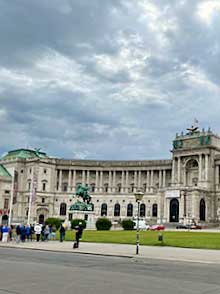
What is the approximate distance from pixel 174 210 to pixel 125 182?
3306 cm

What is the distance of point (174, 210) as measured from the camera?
122938 millimetres

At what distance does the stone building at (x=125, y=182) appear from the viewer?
127m

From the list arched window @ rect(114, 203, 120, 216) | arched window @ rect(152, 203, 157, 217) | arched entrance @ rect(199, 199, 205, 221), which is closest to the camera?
arched entrance @ rect(199, 199, 205, 221)

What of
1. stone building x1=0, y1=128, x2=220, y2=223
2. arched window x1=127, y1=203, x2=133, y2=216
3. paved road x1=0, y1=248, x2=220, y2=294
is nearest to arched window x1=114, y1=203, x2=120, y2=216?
stone building x1=0, y1=128, x2=220, y2=223

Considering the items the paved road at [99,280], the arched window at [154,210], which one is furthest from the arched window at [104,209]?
the paved road at [99,280]

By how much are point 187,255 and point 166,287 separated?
1670 cm

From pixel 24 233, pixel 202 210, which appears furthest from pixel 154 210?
pixel 24 233

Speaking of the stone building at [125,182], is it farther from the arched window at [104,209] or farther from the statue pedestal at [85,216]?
the statue pedestal at [85,216]

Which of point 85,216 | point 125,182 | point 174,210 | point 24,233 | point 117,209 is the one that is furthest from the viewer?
point 125,182

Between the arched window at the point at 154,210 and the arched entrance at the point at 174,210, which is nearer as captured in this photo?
the arched entrance at the point at 174,210

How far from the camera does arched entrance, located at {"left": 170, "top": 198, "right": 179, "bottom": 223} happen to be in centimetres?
12225

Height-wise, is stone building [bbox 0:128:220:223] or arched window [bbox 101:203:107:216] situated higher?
stone building [bbox 0:128:220:223]

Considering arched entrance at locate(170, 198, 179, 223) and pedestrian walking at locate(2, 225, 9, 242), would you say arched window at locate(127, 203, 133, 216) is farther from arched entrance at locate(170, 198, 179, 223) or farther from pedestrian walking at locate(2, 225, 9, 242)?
pedestrian walking at locate(2, 225, 9, 242)

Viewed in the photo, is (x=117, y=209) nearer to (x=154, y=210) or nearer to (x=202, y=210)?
(x=154, y=210)
